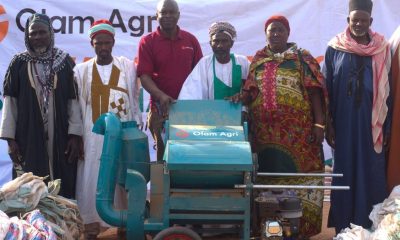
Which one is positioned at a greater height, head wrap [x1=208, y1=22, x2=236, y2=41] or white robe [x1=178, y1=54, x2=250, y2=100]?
head wrap [x1=208, y1=22, x2=236, y2=41]

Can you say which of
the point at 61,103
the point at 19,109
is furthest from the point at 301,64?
the point at 19,109

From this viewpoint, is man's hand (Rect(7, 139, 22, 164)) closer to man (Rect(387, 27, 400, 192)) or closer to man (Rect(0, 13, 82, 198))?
man (Rect(0, 13, 82, 198))

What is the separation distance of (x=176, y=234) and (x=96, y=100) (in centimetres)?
176

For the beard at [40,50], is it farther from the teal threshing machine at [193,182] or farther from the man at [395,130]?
the man at [395,130]

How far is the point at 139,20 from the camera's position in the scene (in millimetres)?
7316

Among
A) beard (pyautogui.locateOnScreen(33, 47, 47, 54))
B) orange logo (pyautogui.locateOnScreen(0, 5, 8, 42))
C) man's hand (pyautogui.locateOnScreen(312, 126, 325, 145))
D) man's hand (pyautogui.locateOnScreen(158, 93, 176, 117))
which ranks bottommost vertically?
man's hand (pyautogui.locateOnScreen(312, 126, 325, 145))

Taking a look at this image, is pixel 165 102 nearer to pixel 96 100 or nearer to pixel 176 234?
pixel 96 100

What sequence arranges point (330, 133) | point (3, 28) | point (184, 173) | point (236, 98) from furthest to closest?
point (3, 28)
point (330, 133)
point (236, 98)
point (184, 173)

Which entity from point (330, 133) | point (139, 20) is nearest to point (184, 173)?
point (330, 133)

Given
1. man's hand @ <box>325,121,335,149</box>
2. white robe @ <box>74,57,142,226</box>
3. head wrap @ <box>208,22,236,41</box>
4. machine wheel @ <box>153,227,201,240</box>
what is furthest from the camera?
white robe @ <box>74,57,142,226</box>

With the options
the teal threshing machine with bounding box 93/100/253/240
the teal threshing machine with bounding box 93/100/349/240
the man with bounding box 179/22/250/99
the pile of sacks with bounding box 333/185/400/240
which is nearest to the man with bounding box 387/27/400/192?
the pile of sacks with bounding box 333/185/400/240

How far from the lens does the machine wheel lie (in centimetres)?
411

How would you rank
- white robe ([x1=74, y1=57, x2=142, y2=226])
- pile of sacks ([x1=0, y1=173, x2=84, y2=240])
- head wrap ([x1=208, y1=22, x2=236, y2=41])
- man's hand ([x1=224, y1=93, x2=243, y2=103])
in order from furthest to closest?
white robe ([x1=74, y1=57, x2=142, y2=226]) < head wrap ([x1=208, y1=22, x2=236, y2=41]) < man's hand ([x1=224, y1=93, x2=243, y2=103]) < pile of sacks ([x1=0, y1=173, x2=84, y2=240])

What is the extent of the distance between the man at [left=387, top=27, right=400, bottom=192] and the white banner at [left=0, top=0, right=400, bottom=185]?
75.8 inches
